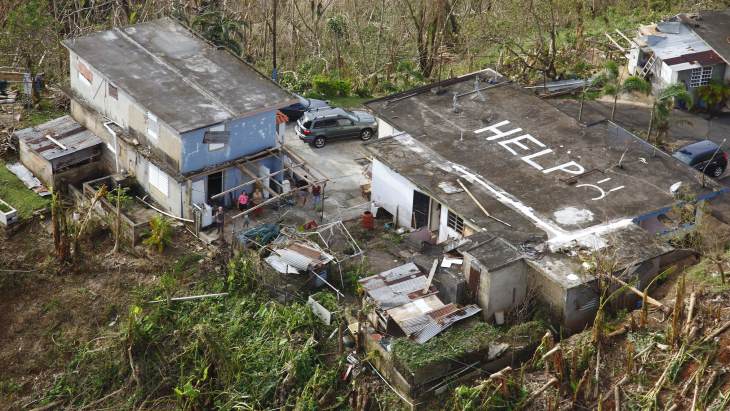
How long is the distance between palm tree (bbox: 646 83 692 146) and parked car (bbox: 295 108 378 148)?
12967 millimetres

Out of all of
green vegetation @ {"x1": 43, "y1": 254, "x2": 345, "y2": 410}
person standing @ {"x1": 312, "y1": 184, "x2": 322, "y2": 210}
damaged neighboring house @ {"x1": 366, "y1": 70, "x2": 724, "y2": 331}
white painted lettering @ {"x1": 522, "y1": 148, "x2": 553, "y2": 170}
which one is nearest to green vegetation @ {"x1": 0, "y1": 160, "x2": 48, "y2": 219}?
green vegetation @ {"x1": 43, "y1": 254, "x2": 345, "y2": 410}

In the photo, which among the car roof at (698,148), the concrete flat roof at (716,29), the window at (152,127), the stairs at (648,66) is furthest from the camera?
the stairs at (648,66)

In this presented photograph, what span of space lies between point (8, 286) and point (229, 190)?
8921mm

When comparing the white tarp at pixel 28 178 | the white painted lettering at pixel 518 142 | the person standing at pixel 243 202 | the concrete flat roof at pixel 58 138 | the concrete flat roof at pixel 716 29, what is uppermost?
the concrete flat roof at pixel 716 29

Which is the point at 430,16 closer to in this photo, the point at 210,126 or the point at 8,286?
the point at 210,126


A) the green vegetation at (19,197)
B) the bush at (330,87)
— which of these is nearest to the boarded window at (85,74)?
the green vegetation at (19,197)

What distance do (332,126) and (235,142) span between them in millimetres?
7249

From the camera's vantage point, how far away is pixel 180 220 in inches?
1481

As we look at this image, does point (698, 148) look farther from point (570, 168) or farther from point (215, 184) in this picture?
point (215, 184)

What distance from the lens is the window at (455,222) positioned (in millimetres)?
35219

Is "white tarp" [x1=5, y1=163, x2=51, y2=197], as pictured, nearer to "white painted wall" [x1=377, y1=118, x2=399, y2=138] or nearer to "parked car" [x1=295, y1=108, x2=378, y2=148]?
"parked car" [x1=295, y1=108, x2=378, y2=148]

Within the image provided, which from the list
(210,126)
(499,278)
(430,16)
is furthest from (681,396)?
(430,16)

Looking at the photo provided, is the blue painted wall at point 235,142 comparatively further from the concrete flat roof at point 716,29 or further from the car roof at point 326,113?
the concrete flat roof at point 716,29

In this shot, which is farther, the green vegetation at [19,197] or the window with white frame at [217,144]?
the green vegetation at [19,197]
